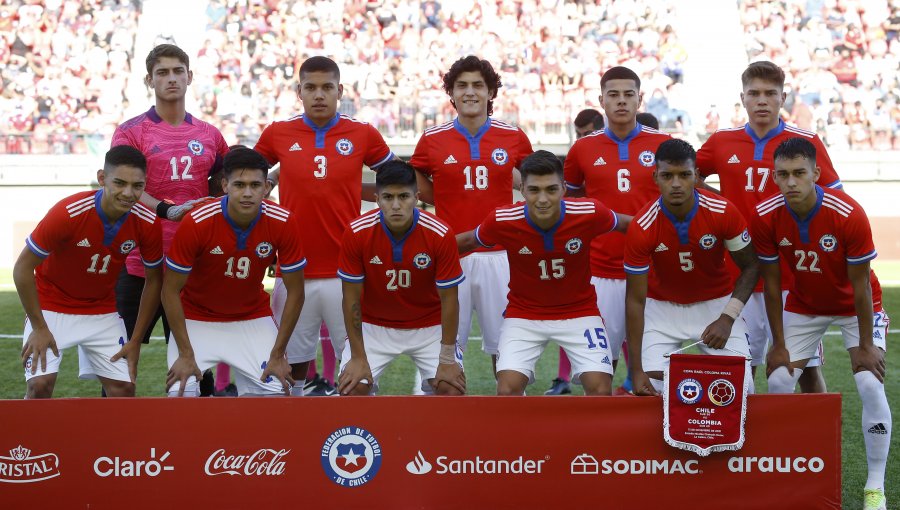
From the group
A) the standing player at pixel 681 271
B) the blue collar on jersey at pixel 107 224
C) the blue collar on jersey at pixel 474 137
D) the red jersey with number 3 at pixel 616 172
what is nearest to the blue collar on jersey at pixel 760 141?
the red jersey with number 3 at pixel 616 172

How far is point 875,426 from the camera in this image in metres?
4.48

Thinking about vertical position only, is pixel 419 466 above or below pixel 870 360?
below

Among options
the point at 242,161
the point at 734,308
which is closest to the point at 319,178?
the point at 242,161

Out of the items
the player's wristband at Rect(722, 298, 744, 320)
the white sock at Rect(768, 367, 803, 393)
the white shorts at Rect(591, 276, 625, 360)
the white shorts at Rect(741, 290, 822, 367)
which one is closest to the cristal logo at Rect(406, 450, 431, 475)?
the player's wristband at Rect(722, 298, 744, 320)

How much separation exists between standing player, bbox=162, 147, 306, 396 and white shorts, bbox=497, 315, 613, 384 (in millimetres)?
1090

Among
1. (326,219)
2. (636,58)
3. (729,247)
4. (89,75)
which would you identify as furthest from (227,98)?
(729,247)

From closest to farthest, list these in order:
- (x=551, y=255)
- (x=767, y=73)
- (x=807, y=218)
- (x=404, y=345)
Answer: (x=807, y=218) → (x=551, y=255) → (x=404, y=345) → (x=767, y=73)

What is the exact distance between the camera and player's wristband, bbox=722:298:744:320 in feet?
15.5

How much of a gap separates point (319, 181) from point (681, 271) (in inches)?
79.6

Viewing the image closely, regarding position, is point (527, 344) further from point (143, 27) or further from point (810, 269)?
point (143, 27)

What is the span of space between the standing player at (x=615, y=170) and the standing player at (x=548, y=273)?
0.39 metres

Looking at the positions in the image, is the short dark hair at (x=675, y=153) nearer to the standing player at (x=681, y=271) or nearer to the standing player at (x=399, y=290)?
the standing player at (x=681, y=271)

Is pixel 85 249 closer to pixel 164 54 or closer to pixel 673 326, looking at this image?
pixel 164 54

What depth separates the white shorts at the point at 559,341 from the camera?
4996mm
